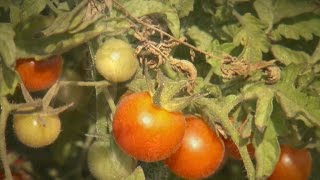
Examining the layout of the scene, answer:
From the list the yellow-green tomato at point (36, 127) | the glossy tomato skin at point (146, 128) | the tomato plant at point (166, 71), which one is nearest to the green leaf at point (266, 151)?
the tomato plant at point (166, 71)

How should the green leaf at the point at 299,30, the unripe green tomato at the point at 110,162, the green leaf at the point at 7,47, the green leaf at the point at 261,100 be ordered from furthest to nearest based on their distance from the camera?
1. the green leaf at the point at 299,30
2. the unripe green tomato at the point at 110,162
3. the green leaf at the point at 261,100
4. the green leaf at the point at 7,47

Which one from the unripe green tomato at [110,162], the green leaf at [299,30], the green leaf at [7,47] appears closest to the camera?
the green leaf at [7,47]

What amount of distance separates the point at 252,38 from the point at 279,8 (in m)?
0.13

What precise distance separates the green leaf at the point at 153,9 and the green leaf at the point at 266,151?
0.89 ft

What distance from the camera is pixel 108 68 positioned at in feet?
3.75

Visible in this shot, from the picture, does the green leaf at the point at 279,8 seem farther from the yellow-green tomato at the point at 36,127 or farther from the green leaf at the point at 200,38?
the yellow-green tomato at the point at 36,127

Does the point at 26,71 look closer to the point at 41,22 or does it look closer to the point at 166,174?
the point at 41,22

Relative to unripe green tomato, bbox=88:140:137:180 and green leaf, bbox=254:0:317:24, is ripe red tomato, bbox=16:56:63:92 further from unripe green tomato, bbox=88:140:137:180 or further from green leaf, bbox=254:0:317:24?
green leaf, bbox=254:0:317:24

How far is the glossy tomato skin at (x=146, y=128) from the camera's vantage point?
1097mm

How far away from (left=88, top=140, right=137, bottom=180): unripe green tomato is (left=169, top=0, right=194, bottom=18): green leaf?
12.1 inches

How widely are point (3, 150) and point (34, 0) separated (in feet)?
0.91

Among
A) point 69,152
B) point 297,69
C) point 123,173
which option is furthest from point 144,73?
point 69,152

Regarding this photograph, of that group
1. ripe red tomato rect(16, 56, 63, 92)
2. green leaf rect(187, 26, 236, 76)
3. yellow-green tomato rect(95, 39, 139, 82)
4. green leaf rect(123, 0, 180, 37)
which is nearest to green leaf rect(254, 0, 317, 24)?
green leaf rect(187, 26, 236, 76)

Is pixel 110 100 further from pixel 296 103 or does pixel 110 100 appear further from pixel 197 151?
pixel 296 103
